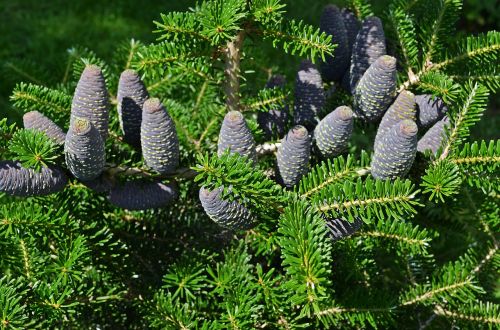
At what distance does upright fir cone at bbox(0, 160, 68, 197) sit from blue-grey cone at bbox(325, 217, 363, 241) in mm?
349

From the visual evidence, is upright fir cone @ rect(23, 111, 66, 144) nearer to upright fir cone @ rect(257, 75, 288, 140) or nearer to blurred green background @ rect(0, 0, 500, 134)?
upright fir cone @ rect(257, 75, 288, 140)

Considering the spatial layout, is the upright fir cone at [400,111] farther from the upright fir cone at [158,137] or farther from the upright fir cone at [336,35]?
the upright fir cone at [158,137]

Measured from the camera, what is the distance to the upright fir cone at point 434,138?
2.67 feet

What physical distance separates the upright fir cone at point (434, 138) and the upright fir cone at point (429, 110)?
2 centimetres

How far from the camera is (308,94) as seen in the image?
34.5 inches

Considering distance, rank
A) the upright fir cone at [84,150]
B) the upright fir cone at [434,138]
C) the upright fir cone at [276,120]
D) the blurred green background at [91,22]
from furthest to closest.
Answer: the blurred green background at [91,22] < the upright fir cone at [276,120] < the upright fir cone at [434,138] < the upright fir cone at [84,150]

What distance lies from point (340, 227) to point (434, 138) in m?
0.19

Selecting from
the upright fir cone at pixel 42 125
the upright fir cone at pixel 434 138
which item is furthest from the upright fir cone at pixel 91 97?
the upright fir cone at pixel 434 138

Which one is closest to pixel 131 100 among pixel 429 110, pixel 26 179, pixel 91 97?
pixel 91 97

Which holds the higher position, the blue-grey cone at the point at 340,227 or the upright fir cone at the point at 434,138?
the upright fir cone at the point at 434,138

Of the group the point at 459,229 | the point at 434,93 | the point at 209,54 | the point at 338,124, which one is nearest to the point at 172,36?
the point at 209,54

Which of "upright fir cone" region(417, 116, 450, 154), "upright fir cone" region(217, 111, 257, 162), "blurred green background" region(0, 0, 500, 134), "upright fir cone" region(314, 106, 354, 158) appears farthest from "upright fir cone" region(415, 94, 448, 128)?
"blurred green background" region(0, 0, 500, 134)

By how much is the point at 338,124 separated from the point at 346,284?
0.93 feet

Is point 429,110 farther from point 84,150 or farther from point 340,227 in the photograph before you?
point 84,150
